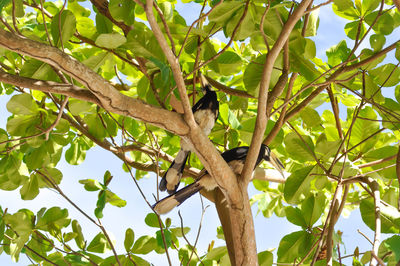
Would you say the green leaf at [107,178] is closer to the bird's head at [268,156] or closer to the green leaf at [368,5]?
the bird's head at [268,156]

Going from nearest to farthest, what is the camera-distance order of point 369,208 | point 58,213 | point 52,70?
point 52,70
point 369,208
point 58,213

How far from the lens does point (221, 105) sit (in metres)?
1.95

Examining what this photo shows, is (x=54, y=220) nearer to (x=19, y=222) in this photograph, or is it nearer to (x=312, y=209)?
(x=19, y=222)

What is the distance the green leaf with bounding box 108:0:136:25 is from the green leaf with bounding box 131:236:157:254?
3.64 feet

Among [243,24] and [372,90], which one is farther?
[372,90]

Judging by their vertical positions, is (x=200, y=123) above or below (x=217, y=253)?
above

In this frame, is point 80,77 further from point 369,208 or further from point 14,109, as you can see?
point 369,208

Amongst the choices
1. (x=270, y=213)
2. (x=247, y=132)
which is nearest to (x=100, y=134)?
(x=247, y=132)

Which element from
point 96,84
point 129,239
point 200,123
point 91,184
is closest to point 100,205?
point 91,184

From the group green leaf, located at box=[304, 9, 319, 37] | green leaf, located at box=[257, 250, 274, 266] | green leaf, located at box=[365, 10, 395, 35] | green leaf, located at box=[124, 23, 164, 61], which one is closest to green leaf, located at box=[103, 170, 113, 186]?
green leaf, located at box=[124, 23, 164, 61]

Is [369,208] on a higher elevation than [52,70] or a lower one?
lower

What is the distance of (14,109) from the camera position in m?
1.79

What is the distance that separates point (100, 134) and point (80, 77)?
1.09m

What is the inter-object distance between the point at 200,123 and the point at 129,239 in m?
0.70
